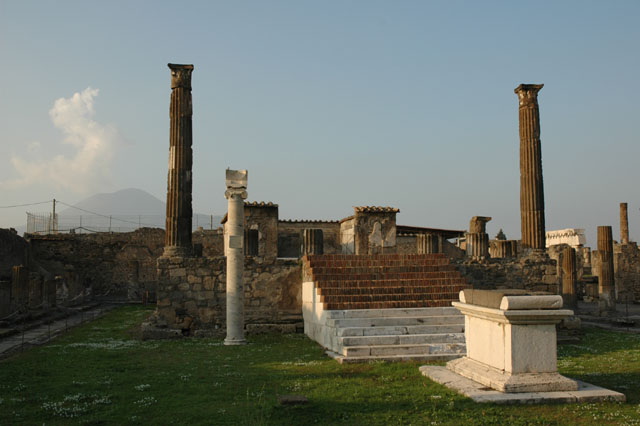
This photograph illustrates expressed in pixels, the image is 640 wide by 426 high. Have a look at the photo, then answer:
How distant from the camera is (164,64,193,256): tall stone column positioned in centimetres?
1608

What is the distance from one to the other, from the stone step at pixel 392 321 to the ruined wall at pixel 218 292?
11.6ft

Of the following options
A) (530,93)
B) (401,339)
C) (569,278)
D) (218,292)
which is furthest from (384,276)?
(569,278)

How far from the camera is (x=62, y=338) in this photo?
14781 millimetres

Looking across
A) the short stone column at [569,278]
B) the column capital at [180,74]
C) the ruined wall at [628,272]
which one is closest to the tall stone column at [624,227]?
the ruined wall at [628,272]

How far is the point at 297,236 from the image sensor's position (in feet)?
84.8

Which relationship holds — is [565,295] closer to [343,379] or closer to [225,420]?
[343,379]

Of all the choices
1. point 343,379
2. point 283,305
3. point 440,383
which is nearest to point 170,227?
point 283,305

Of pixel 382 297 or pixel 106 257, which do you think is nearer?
pixel 382 297

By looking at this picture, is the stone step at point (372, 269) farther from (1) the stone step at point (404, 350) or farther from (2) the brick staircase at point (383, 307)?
(1) the stone step at point (404, 350)

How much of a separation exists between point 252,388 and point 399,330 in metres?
4.30

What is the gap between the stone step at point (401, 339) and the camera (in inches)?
415

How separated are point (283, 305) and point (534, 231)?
827 centimetres

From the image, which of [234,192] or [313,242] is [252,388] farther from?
[313,242]

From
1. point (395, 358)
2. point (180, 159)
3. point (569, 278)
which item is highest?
point (180, 159)
